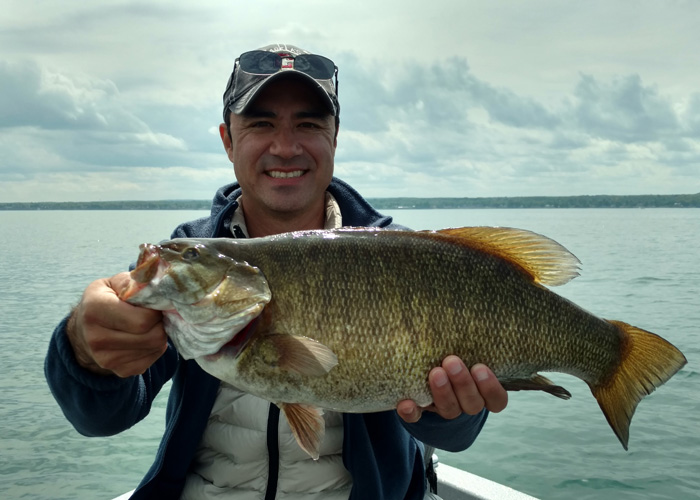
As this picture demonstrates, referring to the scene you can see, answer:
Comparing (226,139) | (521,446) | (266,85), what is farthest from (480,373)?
(521,446)

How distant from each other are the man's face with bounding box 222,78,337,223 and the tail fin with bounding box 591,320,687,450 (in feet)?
5.75

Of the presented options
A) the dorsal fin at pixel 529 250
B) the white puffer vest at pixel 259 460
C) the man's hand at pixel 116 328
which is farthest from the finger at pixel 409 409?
the man's hand at pixel 116 328

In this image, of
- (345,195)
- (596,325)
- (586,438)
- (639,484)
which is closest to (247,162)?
(345,195)

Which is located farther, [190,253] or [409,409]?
[409,409]

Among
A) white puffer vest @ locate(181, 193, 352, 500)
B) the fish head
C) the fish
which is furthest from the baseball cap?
white puffer vest @ locate(181, 193, 352, 500)

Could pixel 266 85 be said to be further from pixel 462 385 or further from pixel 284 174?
pixel 462 385

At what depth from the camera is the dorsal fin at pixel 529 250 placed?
93.8 inches

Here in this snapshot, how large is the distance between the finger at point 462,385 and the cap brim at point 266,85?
1666 mm

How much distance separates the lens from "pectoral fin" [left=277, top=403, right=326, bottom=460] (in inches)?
85.1

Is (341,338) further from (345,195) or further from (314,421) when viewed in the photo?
(345,195)

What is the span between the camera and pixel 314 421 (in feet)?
7.14

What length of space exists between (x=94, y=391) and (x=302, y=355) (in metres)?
1.02

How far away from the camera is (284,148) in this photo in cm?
313

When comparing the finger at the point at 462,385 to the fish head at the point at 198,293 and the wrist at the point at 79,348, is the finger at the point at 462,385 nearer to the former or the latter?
the fish head at the point at 198,293
